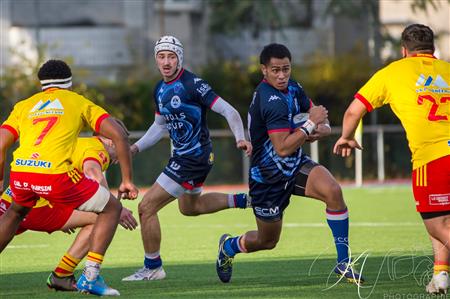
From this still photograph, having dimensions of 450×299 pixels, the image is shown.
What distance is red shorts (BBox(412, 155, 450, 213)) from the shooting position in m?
9.59

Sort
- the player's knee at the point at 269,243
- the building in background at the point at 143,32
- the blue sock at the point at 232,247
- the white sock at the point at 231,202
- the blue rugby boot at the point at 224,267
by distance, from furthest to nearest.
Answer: the building in background at the point at 143,32, the white sock at the point at 231,202, the blue sock at the point at 232,247, the blue rugby boot at the point at 224,267, the player's knee at the point at 269,243

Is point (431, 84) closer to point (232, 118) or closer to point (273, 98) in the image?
point (273, 98)

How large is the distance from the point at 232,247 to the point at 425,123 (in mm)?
2540

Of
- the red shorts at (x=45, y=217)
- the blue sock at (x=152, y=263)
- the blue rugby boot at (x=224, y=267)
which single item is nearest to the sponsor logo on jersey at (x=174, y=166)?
the blue sock at (x=152, y=263)

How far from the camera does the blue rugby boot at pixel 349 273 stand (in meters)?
10.5

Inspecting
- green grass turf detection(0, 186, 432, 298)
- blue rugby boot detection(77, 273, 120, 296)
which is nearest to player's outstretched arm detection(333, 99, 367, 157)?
green grass turf detection(0, 186, 432, 298)

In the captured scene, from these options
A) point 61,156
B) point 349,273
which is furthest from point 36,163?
point 349,273

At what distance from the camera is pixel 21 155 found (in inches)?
388

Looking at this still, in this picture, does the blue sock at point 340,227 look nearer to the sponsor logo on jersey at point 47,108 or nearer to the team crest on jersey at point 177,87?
the team crest on jersey at point 177,87

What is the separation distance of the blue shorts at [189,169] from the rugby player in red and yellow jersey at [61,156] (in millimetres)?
1980

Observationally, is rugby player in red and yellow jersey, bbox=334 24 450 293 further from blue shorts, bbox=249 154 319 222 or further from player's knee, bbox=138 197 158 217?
player's knee, bbox=138 197 158 217

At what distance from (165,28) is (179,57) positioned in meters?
30.9

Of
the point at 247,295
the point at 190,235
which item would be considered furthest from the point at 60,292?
the point at 190,235

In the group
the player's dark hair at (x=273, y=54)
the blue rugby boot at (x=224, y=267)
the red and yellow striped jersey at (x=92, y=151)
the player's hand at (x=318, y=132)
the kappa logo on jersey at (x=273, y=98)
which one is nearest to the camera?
the player's hand at (x=318, y=132)
